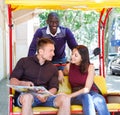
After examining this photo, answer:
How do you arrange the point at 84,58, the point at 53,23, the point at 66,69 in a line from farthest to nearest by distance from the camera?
the point at 53,23 < the point at 66,69 < the point at 84,58

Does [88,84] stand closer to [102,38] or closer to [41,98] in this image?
[41,98]

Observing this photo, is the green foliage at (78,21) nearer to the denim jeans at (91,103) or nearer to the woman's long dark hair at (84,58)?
the woman's long dark hair at (84,58)

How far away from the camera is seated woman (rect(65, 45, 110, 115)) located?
4965 mm

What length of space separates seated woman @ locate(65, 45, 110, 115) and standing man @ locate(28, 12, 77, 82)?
2.04 feet

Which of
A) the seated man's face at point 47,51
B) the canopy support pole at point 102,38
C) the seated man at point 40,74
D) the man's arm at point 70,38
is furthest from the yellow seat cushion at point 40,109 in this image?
the canopy support pole at point 102,38

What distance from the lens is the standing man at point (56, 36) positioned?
19.4 ft

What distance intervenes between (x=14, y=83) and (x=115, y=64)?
1684 cm

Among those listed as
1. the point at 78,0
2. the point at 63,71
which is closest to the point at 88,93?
the point at 63,71

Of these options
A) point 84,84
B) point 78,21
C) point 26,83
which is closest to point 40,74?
point 26,83

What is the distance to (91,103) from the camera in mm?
4949

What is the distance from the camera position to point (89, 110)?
16.0 feet

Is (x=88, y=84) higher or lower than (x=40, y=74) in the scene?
lower

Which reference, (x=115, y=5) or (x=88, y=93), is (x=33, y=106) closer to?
(x=88, y=93)

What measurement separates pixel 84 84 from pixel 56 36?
3.67ft
